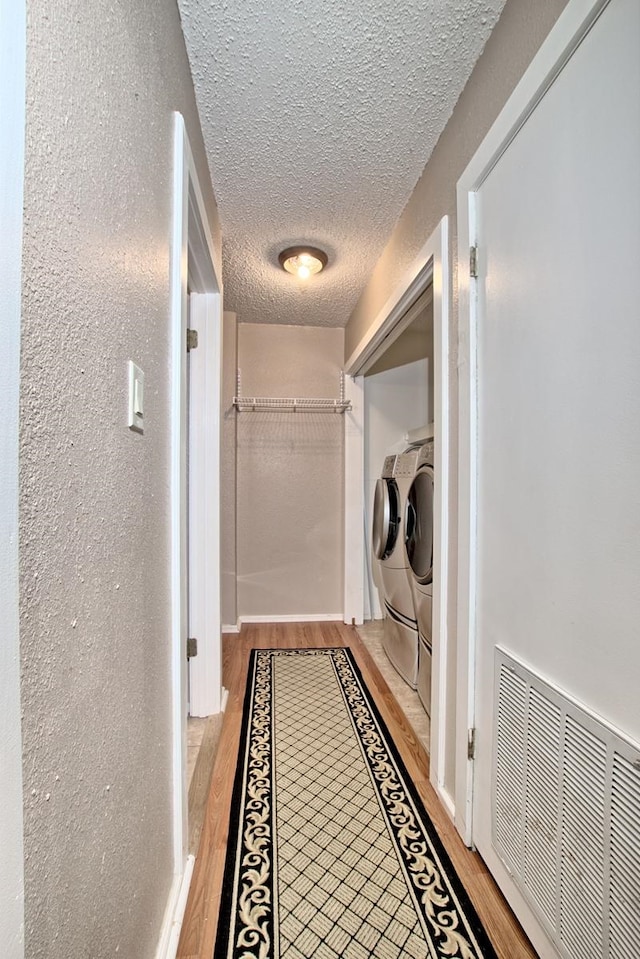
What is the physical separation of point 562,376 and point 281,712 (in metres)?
1.93

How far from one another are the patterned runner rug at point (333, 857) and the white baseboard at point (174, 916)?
105 mm

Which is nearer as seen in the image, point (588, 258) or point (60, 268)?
point (60, 268)

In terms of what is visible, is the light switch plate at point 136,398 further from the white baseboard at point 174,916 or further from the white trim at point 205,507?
the white trim at point 205,507

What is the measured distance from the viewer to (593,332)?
2.74 feet

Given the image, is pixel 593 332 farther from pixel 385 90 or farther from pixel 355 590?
pixel 355 590

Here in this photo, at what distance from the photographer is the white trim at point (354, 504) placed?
11.2 feet

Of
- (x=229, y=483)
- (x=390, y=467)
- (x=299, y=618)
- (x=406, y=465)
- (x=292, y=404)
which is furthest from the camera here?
(x=299, y=618)

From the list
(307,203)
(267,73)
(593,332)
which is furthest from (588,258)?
(307,203)

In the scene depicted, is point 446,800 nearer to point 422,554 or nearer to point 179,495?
point 422,554

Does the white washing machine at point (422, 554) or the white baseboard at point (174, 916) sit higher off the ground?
the white washing machine at point (422, 554)

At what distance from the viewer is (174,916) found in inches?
41.5

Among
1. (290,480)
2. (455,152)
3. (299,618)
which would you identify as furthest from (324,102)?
(299,618)

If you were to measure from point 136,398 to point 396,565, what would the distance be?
2062 mm

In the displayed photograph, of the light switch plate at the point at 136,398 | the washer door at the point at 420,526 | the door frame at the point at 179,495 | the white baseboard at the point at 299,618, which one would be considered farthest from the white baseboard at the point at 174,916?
the white baseboard at the point at 299,618
